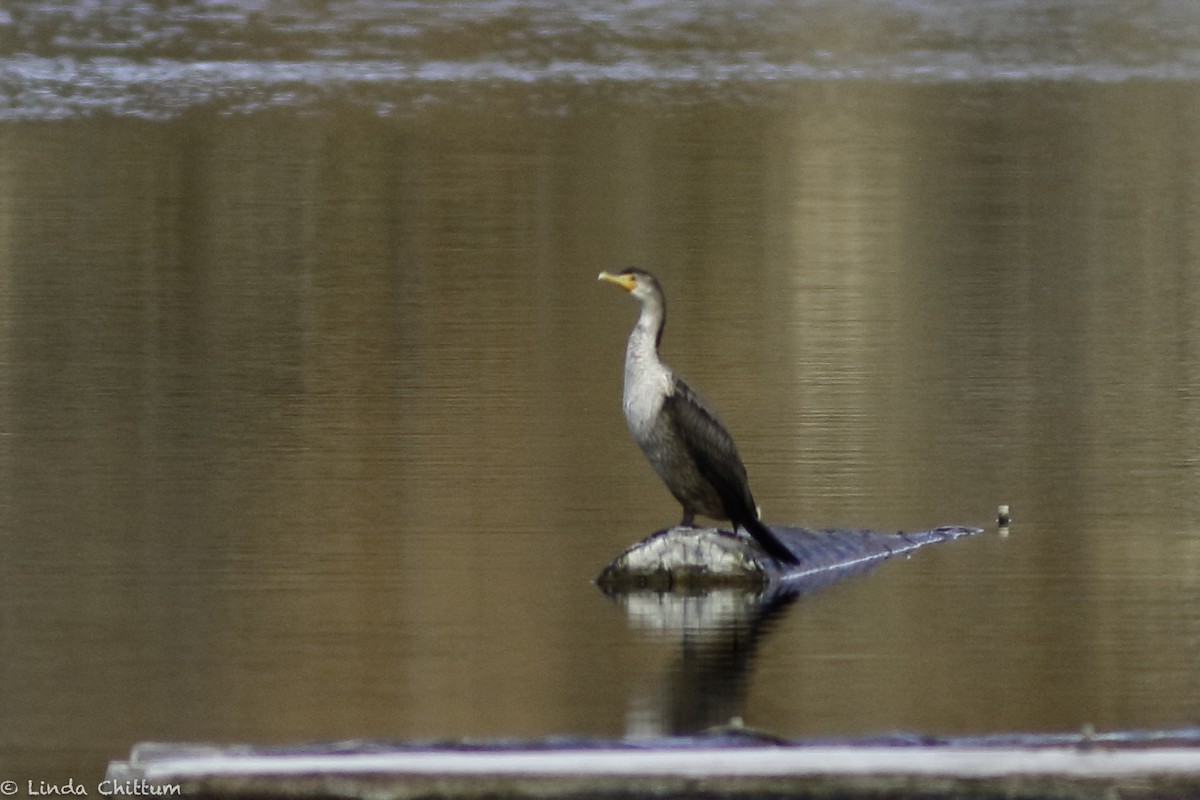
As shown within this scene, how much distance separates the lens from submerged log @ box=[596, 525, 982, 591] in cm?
924

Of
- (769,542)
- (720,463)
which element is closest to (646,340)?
(720,463)

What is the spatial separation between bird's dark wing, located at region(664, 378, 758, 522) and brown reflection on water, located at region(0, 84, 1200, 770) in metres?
0.46

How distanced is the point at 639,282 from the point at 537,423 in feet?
8.24

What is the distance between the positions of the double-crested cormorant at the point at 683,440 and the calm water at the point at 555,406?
365 mm

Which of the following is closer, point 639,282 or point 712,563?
point 712,563

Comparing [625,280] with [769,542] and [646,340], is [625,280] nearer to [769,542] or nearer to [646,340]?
[646,340]

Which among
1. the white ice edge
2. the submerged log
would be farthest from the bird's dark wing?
the white ice edge

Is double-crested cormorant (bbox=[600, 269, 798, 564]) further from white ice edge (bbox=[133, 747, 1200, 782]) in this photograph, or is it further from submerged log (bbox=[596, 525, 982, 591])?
white ice edge (bbox=[133, 747, 1200, 782])

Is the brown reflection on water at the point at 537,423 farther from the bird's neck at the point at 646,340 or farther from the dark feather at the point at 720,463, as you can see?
the bird's neck at the point at 646,340

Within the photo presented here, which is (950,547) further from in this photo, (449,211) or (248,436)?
(449,211)

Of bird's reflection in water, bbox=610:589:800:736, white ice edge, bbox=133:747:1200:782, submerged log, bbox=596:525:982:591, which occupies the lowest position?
bird's reflection in water, bbox=610:589:800:736

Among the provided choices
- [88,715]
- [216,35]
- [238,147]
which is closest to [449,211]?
[238,147]

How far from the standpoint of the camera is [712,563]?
30.6 ft

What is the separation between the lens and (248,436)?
11.9m
